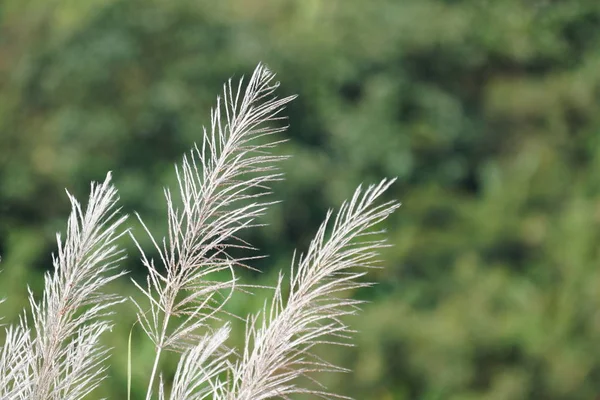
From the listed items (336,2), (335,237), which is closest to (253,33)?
(336,2)

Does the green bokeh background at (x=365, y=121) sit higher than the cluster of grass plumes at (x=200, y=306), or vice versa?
the green bokeh background at (x=365, y=121)

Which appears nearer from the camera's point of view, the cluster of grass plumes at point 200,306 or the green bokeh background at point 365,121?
the cluster of grass plumes at point 200,306

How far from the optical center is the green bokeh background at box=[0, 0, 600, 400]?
24.1 ft

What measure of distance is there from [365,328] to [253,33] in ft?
12.8

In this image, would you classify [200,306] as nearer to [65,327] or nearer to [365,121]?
[65,327]

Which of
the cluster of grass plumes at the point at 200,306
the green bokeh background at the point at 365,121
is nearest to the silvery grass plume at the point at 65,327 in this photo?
the cluster of grass plumes at the point at 200,306

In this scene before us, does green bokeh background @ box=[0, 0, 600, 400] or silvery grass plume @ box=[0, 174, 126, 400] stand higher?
green bokeh background @ box=[0, 0, 600, 400]

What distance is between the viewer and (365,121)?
8.63 m

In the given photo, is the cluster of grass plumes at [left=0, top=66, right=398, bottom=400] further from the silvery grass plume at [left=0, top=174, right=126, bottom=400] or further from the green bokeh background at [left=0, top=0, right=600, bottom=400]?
the green bokeh background at [left=0, top=0, right=600, bottom=400]

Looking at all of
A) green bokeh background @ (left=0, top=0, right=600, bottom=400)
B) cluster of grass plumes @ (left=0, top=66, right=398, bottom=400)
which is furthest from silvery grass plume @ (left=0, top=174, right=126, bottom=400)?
green bokeh background @ (left=0, top=0, right=600, bottom=400)

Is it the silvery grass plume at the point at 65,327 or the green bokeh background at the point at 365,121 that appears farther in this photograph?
the green bokeh background at the point at 365,121

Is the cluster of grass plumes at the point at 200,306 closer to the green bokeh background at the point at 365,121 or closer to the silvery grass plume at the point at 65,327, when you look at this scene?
the silvery grass plume at the point at 65,327

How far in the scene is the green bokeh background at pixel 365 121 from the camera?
733 centimetres

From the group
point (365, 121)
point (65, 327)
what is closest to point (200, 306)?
point (65, 327)
